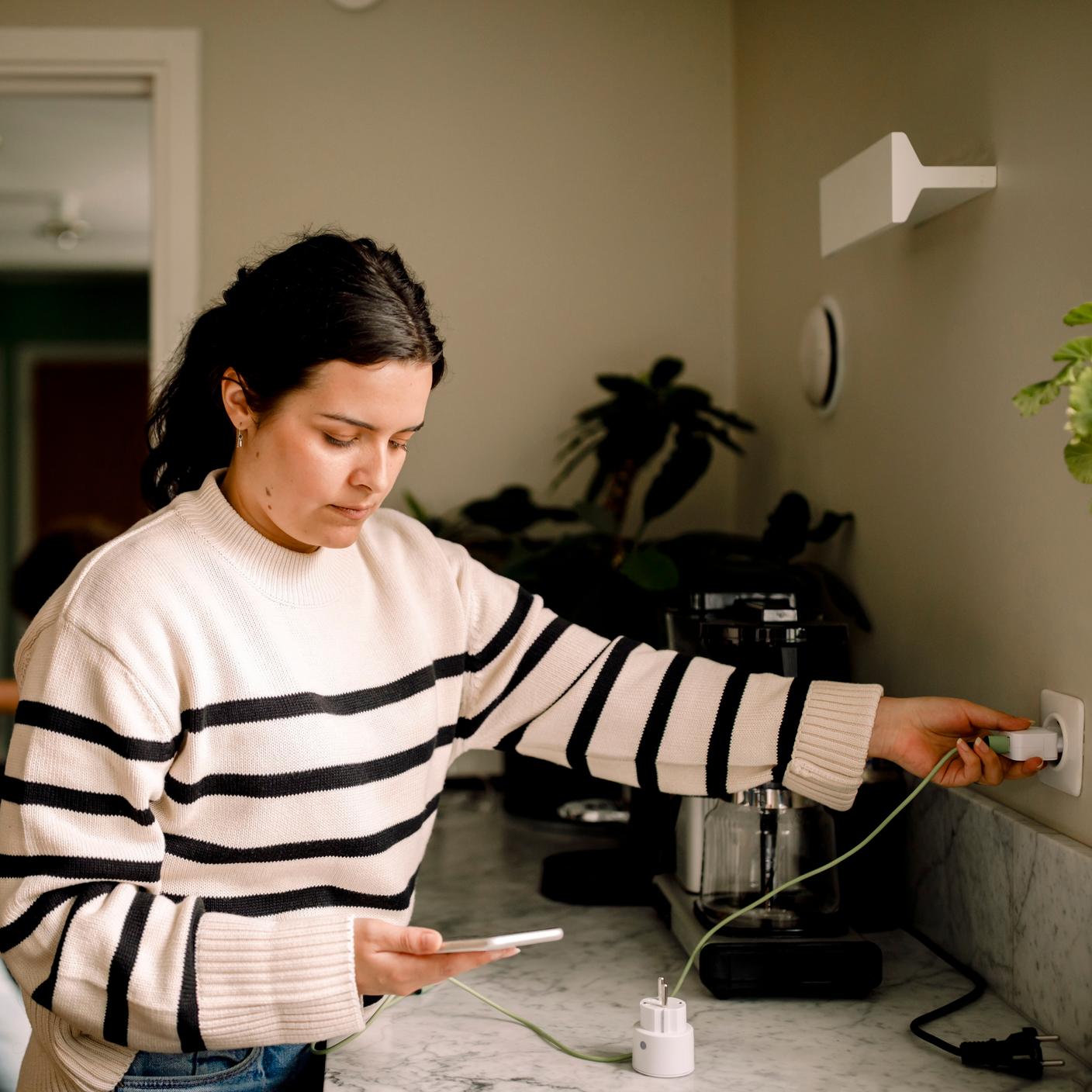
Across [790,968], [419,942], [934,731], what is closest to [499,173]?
[934,731]

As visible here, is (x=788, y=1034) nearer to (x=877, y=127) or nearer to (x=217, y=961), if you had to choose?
(x=217, y=961)

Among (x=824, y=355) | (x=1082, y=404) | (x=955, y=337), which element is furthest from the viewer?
(x=824, y=355)

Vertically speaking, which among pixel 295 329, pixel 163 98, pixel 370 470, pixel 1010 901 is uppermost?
pixel 163 98

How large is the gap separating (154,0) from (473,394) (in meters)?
0.92

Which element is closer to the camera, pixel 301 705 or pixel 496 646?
pixel 301 705

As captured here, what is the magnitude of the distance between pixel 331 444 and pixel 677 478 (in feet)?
3.29

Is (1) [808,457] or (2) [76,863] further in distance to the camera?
(1) [808,457]

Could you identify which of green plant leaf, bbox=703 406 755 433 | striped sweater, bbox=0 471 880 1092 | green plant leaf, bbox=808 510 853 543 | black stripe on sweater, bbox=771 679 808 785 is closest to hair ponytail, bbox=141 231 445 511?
striped sweater, bbox=0 471 880 1092

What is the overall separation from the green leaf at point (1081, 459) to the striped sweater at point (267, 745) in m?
0.47

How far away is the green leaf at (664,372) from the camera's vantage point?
2.08 metres

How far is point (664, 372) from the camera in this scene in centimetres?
208

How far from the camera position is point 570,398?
7.54ft

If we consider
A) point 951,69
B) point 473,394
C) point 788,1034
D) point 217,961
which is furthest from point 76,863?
point 473,394

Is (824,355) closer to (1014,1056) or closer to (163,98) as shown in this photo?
(1014,1056)
